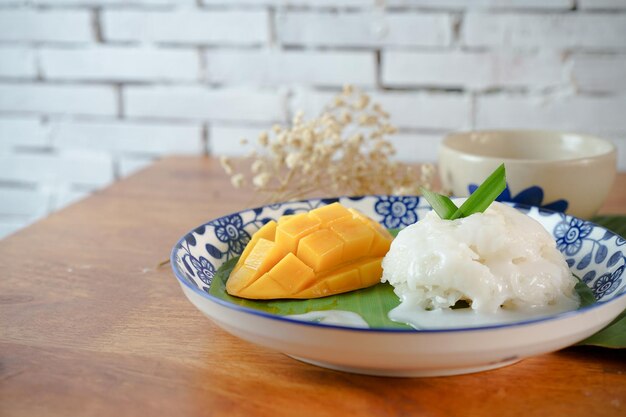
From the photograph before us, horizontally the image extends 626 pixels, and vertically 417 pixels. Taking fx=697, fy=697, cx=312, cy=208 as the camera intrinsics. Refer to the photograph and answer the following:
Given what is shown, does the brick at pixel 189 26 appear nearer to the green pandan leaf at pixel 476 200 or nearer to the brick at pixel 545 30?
the brick at pixel 545 30

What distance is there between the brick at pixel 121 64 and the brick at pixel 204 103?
4 centimetres

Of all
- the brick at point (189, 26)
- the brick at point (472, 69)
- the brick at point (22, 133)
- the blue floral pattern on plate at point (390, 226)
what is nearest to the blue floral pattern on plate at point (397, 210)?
the blue floral pattern on plate at point (390, 226)

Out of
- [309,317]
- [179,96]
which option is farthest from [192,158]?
[309,317]

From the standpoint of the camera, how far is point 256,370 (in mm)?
666

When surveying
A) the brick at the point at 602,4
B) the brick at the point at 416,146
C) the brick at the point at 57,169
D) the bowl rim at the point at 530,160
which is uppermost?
the brick at the point at 602,4

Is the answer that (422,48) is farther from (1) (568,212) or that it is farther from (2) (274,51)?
(1) (568,212)

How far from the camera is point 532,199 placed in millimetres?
975

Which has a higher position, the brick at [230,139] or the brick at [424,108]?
the brick at [424,108]

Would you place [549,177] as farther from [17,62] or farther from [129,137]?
[17,62]

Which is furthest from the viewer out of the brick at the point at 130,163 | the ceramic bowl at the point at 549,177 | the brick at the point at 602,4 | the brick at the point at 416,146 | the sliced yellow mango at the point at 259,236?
the brick at the point at 130,163

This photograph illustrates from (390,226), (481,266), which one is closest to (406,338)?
(481,266)

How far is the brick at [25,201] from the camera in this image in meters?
2.06

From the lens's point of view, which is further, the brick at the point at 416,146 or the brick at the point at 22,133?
the brick at the point at 22,133

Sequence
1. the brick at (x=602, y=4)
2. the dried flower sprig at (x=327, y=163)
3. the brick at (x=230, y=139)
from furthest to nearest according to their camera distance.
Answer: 1. the brick at (x=230, y=139)
2. the brick at (x=602, y=4)
3. the dried flower sprig at (x=327, y=163)
